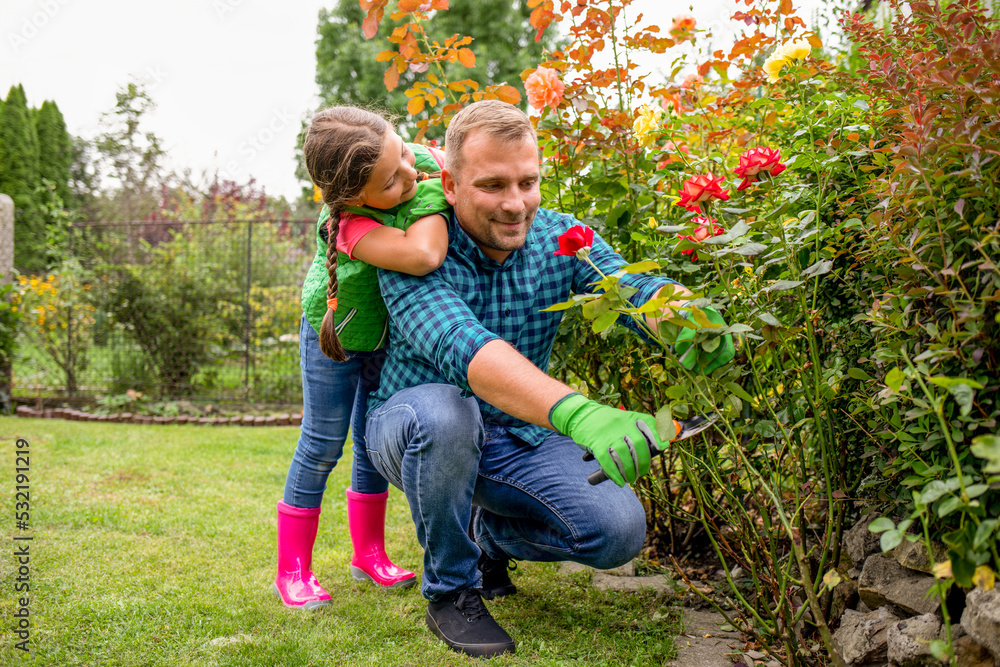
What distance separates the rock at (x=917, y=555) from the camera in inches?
48.9

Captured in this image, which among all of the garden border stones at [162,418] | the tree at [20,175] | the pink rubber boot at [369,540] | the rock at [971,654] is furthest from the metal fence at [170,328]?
the rock at [971,654]

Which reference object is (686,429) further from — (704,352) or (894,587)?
(894,587)

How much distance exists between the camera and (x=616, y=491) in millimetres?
1812

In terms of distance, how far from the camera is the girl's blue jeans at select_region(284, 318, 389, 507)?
7.00 feet

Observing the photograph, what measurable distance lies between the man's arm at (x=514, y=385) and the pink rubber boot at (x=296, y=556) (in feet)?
3.08

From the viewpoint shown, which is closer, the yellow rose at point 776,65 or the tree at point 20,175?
the yellow rose at point 776,65

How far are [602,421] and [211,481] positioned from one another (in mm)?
2751

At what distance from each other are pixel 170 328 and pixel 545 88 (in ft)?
16.6

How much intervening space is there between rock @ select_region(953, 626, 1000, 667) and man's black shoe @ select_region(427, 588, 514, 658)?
95 cm

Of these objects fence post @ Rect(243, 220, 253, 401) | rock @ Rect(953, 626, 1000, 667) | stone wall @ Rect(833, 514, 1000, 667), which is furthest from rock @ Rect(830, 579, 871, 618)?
fence post @ Rect(243, 220, 253, 401)

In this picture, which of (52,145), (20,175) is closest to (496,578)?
(20,175)

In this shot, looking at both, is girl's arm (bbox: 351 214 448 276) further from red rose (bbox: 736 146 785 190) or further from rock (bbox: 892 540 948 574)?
rock (bbox: 892 540 948 574)

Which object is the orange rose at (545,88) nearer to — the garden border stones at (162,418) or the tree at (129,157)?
the garden border stones at (162,418)

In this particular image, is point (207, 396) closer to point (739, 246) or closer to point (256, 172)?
point (739, 246)
